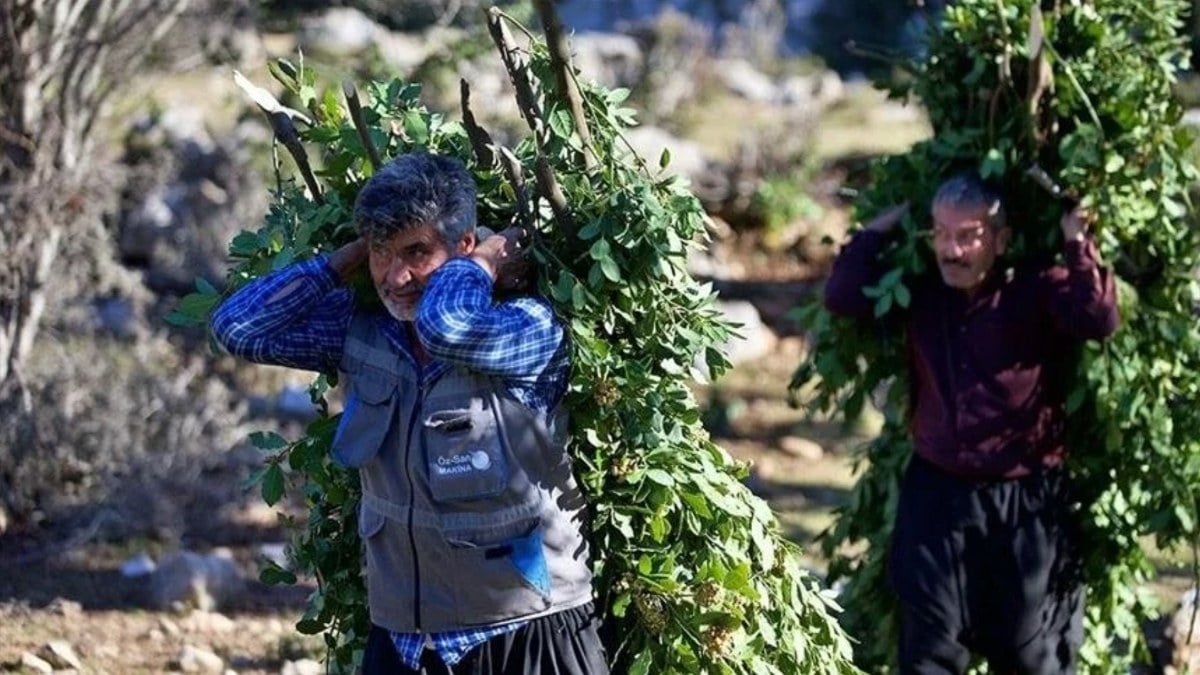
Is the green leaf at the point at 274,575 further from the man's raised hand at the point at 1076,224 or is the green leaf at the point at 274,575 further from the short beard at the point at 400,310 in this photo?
the man's raised hand at the point at 1076,224

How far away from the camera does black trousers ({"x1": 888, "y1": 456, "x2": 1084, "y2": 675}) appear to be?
4602 millimetres

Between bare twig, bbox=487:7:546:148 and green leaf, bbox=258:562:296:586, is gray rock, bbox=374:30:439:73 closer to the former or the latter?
green leaf, bbox=258:562:296:586

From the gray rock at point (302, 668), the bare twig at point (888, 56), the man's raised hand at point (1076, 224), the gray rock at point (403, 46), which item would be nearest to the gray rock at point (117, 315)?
the gray rock at point (403, 46)

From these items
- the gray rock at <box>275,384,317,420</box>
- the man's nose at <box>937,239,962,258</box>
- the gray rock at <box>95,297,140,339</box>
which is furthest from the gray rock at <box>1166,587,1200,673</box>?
the gray rock at <box>95,297,140,339</box>

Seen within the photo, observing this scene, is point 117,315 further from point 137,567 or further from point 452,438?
point 452,438

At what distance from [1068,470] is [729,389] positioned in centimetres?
478

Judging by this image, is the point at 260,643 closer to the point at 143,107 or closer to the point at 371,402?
the point at 371,402

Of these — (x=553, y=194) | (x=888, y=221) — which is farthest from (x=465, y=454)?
(x=888, y=221)

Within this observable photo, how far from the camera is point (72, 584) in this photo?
6.45m

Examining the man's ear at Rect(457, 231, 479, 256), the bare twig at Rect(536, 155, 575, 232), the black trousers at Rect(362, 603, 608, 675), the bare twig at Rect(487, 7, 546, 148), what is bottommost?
the black trousers at Rect(362, 603, 608, 675)

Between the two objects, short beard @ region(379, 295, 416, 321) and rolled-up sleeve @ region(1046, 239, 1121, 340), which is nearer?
short beard @ region(379, 295, 416, 321)

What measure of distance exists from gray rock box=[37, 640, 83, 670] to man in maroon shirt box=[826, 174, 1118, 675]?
2.45m

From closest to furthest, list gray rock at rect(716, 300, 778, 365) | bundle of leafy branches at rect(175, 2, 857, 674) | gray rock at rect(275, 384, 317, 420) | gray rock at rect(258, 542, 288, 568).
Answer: bundle of leafy branches at rect(175, 2, 857, 674)
gray rock at rect(258, 542, 288, 568)
gray rock at rect(275, 384, 317, 420)
gray rock at rect(716, 300, 778, 365)

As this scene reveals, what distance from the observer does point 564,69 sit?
3.52 m
